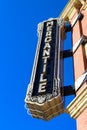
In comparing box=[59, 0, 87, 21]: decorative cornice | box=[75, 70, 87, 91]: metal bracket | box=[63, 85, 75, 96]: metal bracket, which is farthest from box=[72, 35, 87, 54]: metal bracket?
box=[59, 0, 87, 21]: decorative cornice

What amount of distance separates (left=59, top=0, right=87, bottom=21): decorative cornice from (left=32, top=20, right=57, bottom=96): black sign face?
1222mm

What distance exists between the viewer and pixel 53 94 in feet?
44.6

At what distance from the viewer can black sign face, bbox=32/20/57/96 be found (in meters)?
14.3

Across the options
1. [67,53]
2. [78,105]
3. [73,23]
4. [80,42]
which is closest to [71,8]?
[73,23]

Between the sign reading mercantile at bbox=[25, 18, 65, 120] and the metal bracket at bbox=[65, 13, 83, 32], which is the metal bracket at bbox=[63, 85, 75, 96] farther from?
the metal bracket at bbox=[65, 13, 83, 32]

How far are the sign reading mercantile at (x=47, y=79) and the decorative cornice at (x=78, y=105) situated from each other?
0.67 m

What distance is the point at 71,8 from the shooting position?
Answer: 21531 mm

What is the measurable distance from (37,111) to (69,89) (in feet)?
5.93

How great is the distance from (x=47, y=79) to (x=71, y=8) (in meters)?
8.19

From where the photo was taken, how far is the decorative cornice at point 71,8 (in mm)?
20741

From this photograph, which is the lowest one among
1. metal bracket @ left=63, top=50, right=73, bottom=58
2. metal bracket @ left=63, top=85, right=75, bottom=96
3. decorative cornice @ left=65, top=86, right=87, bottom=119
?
decorative cornice @ left=65, top=86, right=87, bottom=119

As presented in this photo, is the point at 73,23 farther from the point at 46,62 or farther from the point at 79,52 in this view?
the point at 46,62

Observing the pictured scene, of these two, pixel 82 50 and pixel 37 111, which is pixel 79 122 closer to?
pixel 37 111

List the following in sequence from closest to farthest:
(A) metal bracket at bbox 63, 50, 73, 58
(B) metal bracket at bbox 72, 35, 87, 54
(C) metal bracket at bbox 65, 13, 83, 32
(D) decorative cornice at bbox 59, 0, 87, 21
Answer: (B) metal bracket at bbox 72, 35, 87, 54, (A) metal bracket at bbox 63, 50, 73, 58, (C) metal bracket at bbox 65, 13, 83, 32, (D) decorative cornice at bbox 59, 0, 87, 21
